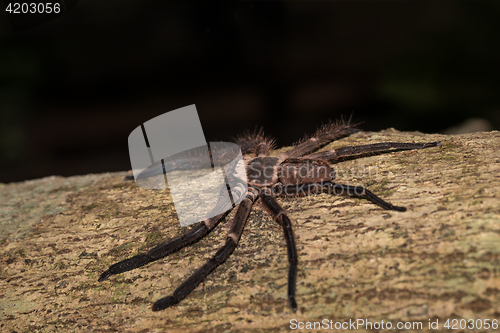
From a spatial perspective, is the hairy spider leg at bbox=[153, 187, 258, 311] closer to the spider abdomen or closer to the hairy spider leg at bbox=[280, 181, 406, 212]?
the hairy spider leg at bbox=[280, 181, 406, 212]

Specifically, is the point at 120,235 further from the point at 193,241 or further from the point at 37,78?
the point at 37,78

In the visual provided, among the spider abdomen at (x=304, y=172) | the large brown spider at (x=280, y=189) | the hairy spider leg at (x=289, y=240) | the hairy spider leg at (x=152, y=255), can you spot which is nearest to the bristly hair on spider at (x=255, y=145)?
the large brown spider at (x=280, y=189)

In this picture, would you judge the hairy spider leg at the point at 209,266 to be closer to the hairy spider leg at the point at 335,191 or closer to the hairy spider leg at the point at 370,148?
the hairy spider leg at the point at 335,191

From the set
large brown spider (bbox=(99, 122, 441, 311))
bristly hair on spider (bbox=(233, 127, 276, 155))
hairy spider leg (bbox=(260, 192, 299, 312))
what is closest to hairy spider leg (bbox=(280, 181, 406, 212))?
large brown spider (bbox=(99, 122, 441, 311))

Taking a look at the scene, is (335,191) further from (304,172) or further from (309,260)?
(309,260)

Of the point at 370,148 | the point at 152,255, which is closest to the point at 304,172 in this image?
the point at 370,148

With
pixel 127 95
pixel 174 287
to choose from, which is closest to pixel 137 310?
pixel 174 287
